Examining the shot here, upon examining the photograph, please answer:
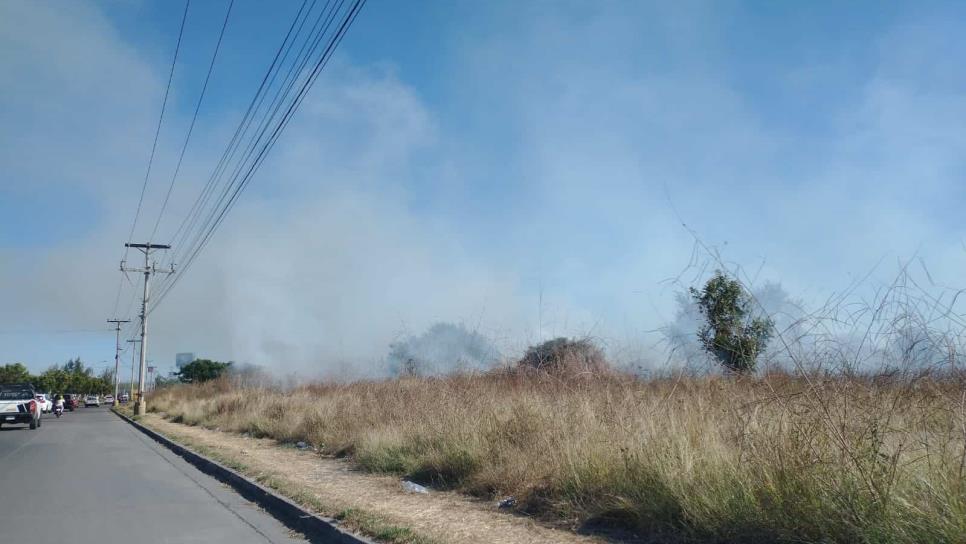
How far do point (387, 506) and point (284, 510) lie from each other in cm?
147

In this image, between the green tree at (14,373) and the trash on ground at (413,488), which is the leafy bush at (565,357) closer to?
the trash on ground at (413,488)

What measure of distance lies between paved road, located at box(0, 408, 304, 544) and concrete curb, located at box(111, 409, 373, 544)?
170 mm

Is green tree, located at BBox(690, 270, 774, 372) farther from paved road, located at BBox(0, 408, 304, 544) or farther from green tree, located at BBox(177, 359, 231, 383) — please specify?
green tree, located at BBox(177, 359, 231, 383)

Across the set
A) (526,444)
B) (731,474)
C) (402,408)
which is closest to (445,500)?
(526,444)

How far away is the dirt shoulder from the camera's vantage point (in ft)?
23.5

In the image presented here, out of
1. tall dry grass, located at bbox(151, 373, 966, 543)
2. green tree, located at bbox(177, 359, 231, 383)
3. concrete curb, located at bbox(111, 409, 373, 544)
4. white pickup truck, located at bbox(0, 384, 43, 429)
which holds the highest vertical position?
green tree, located at bbox(177, 359, 231, 383)

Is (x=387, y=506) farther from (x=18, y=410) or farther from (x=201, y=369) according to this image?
(x=201, y=369)

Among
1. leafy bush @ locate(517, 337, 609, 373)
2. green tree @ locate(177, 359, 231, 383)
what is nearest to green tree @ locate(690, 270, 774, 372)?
leafy bush @ locate(517, 337, 609, 373)

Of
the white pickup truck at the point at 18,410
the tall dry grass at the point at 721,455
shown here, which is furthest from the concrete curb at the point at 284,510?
the white pickup truck at the point at 18,410

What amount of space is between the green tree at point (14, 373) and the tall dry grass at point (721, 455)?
101 meters

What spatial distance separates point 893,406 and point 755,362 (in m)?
1.51

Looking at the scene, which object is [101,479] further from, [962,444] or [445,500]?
[962,444]

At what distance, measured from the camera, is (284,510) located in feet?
31.3

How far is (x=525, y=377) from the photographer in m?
12.8
